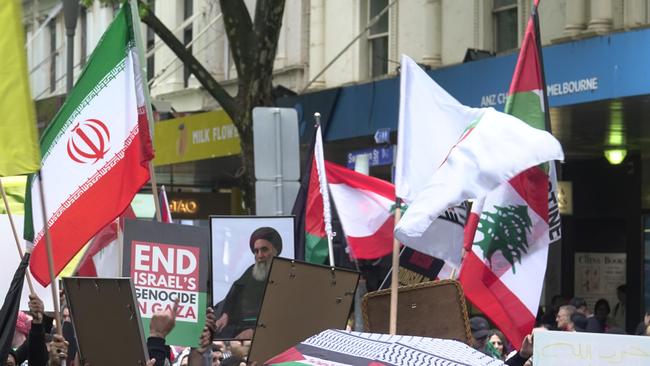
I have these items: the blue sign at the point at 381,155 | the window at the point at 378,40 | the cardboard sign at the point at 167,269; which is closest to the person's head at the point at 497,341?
the cardboard sign at the point at 167,269

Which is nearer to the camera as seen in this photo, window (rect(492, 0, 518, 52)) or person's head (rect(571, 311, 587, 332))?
person's head (rect(571, 311, 587, 332))

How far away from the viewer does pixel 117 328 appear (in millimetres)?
7781

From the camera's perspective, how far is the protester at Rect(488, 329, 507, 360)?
1105cm

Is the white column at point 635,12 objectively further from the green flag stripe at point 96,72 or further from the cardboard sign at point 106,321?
the cardboard sign at point 106,321

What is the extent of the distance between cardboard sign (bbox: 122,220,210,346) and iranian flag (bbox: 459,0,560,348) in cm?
170

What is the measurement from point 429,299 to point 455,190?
619mm

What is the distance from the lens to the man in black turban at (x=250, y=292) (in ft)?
30.1

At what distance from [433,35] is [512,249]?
12.0 m

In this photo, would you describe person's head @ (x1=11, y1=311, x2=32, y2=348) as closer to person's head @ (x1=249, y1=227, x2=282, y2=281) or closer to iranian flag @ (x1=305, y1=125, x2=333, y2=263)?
person's head @ (x1=249, y1=227, x2=282, y2=281)

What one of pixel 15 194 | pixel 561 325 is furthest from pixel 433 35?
pixel 15 194

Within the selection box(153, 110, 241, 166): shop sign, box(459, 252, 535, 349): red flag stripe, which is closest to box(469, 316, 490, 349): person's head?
box(459, 252, 535, 349): red flag stripe

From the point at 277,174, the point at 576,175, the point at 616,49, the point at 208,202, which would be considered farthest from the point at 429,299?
the point at 208,202

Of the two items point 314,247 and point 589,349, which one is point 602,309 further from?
point 589,349

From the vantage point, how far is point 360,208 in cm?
1319
